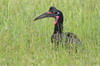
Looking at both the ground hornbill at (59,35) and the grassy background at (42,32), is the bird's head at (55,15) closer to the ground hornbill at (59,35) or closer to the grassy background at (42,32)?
the ground hornbill at (59,35)

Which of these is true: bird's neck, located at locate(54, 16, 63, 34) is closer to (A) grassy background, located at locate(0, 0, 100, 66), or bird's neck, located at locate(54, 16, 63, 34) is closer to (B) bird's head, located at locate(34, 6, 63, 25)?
(B) bird's head, located at locate(34, 6, 63, 25)

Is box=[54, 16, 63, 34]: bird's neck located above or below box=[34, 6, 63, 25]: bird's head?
below

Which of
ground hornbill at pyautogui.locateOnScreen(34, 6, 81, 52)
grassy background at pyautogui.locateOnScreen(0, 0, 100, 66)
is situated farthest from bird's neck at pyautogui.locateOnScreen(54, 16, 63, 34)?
grassy background at pyautogui.locateOnScreen(0, 0, 100, 66)

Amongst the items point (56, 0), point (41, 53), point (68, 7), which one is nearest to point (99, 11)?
point (68, 7)

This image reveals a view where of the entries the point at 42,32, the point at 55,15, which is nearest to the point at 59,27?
the point at 55,15

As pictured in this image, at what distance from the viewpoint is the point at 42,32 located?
8.44 metres

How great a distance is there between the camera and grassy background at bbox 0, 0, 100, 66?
21.9 ft

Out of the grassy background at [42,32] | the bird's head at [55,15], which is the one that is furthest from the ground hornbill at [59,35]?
the grassy background at [42,32]

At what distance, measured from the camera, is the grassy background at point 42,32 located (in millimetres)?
6664

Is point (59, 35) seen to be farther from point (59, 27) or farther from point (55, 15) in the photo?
point (55, 15)

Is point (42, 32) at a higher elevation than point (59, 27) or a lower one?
lower

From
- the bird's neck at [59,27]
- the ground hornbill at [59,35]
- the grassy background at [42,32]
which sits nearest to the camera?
the grassy background at [42,32]

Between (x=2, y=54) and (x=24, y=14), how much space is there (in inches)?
101

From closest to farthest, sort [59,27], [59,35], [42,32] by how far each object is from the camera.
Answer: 1. [59,35]
2. [59,27]
3. [42,32]
